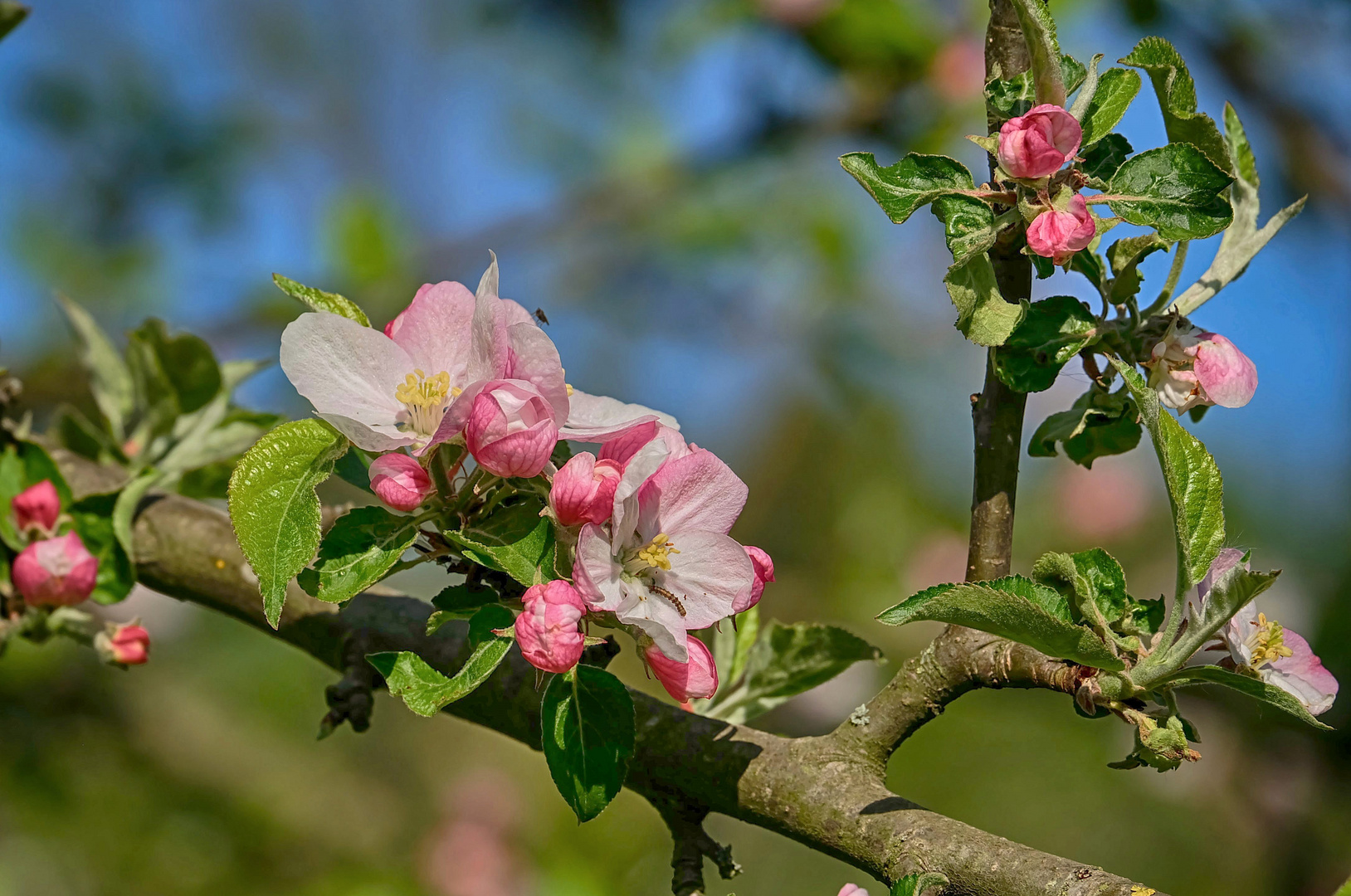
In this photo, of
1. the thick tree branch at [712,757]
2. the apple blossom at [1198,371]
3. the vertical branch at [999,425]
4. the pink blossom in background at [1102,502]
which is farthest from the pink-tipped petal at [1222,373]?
the pink blossom in background at [1102,502]

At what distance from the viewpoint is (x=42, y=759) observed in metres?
2.22

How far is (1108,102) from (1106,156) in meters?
0.03

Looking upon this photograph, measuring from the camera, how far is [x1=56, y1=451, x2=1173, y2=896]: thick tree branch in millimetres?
591

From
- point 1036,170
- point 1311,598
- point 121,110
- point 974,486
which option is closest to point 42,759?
point 121,110

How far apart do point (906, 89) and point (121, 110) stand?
87.2 inches

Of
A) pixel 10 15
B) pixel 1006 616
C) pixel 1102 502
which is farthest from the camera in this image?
pixel 1102 502

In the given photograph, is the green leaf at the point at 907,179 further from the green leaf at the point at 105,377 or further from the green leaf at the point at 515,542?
the green leaf at the point at 105,377

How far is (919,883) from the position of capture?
22.8 inches

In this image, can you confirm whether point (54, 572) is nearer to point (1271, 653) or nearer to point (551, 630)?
point (551, 630)

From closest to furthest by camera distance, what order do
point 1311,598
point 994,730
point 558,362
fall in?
point 558,362 < point 1311,598 < point 994,730

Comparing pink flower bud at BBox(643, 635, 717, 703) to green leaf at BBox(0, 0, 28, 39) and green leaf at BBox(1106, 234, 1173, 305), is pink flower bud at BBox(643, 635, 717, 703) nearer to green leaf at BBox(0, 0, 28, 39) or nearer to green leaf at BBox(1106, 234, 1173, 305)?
green leaf at BBox(1106, 234, 1173, 305)

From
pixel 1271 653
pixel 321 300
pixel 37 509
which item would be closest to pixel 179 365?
pixel 37 509

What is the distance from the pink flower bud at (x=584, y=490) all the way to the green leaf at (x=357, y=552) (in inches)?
4.0

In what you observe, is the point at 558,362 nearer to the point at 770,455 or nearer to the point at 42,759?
the point at 42,759
